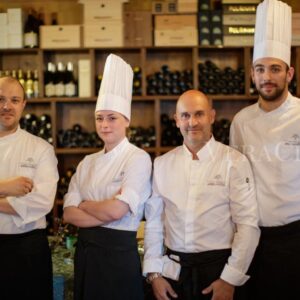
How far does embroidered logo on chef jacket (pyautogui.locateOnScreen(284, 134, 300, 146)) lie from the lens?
181cm

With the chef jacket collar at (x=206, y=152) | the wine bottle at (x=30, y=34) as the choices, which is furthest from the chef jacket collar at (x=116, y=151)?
the wine bottle at (x=30, y=34)

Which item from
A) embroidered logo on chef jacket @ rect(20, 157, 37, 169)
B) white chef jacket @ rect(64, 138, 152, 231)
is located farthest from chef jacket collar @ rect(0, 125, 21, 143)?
white chef jacket @ rect(64, 138, 152, 231)

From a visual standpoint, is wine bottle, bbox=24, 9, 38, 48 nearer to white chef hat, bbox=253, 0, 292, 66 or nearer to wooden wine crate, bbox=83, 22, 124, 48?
wooden wine crate, bbox=83, 22, 124, 48

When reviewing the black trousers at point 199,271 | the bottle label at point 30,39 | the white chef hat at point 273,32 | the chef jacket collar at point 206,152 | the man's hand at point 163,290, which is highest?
the bottle label at point 30,39

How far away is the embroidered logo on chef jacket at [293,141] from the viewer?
5.94ft

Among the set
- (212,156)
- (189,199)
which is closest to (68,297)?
(189,199)

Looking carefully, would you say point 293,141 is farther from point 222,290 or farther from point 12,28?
point 12,28

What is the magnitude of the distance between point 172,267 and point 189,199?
280 millimetres

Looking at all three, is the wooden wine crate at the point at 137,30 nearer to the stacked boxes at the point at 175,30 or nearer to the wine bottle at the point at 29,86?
the stacked boxes at the point at 175,30

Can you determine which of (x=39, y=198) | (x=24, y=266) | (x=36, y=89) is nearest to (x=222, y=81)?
(x=36, y=89)

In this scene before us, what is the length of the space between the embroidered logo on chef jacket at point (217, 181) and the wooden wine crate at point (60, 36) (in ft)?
7.95

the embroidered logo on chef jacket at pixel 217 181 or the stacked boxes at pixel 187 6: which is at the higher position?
the stacked boxes at pixel 187 6

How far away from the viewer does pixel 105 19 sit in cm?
366

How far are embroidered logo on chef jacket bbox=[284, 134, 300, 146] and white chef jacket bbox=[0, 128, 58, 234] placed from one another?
103 cm
